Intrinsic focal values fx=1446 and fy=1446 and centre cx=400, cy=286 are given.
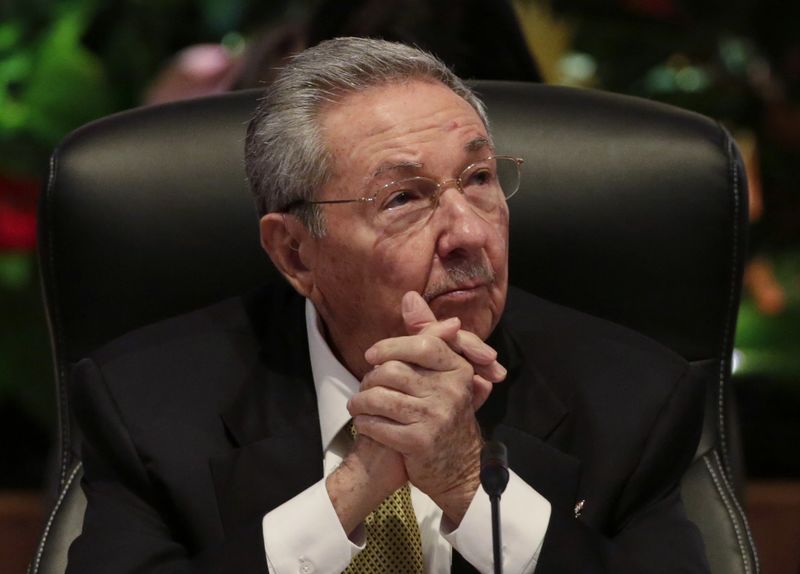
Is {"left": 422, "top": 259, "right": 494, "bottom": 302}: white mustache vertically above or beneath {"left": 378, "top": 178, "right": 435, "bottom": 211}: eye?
beneath

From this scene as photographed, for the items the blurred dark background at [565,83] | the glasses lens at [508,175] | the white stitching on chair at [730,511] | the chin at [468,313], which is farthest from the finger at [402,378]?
the blurred dark background at [565,83]

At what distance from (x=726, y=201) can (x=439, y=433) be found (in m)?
0.65

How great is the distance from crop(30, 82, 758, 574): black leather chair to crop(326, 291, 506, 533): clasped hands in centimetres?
39

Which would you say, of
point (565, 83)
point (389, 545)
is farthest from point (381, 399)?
point (565, 83)

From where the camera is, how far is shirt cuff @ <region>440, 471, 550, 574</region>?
184 cm

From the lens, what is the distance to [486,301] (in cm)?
195

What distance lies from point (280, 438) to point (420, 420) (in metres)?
0.27

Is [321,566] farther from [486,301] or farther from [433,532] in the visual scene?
[486,301]

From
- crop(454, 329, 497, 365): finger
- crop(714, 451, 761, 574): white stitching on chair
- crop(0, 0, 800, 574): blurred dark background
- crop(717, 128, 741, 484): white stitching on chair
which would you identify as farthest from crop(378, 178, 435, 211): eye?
crop(0, 0, 800, 574): blurred dark background

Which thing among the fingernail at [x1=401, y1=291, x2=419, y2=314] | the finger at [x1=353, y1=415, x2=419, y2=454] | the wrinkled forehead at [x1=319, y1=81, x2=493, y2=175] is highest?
the wrinkled forehead at [x1=319, y1=81, x2=493, y2=175]

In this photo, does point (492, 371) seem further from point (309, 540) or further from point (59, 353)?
point (59, 353)

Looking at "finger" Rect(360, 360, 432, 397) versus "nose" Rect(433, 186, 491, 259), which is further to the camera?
"nose" Rect(433, 186, 491, 259)

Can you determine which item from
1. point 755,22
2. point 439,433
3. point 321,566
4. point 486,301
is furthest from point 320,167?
point 755,22

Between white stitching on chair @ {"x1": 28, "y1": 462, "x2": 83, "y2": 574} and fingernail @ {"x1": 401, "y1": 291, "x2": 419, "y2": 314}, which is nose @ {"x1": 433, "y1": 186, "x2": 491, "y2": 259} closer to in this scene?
fingernail @ {"x1": 401, "y1": 291, "x2": 419, "y2": 314}
